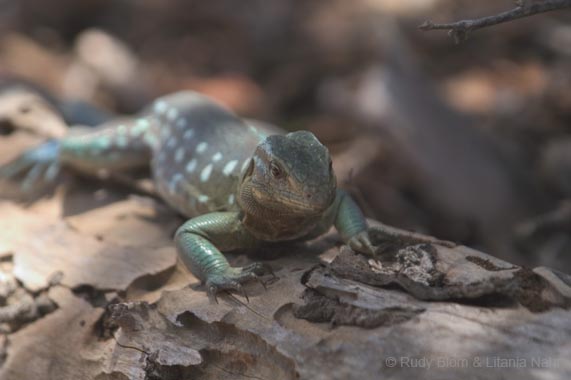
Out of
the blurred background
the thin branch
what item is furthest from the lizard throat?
the thin branch

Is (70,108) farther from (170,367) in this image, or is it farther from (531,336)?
(531,336)

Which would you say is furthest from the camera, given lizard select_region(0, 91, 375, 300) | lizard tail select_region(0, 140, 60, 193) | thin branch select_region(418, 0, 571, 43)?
lizard tail select_region(0, 140, 60, 193)

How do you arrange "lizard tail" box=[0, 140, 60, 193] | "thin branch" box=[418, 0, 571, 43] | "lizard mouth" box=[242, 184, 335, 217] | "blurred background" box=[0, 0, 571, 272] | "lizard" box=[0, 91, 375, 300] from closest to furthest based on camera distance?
"thin branch" box=[418, 0, 571, 43] < "lizard mouth" box=[242, 184, 335, 217] < "lizard" box=[0, 91, 375, 300] < "lizard tail" box=[0, 140, 60, 193] < "blurred background" box=[0, 0, 571, 272]

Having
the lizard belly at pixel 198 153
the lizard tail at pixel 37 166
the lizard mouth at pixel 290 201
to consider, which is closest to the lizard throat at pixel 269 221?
the lizard mouth at pixel 290 201

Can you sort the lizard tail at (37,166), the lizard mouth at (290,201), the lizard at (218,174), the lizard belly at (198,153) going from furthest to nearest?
the lizard tail at (37,166), the lizard belly at (198,153), the lizard at (218,174), the lizard mouth at (290,201)

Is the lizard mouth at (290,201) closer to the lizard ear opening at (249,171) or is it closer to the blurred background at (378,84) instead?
the lizard ear opening at (249,171)

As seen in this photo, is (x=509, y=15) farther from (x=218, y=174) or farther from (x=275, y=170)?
(x=218, y=174)

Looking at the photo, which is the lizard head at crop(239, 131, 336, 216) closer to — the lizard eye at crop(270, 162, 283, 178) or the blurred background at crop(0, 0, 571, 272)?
the lizard eye at crop(270, 162, 283, 178)

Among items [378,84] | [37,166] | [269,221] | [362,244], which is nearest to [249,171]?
[269,221]
